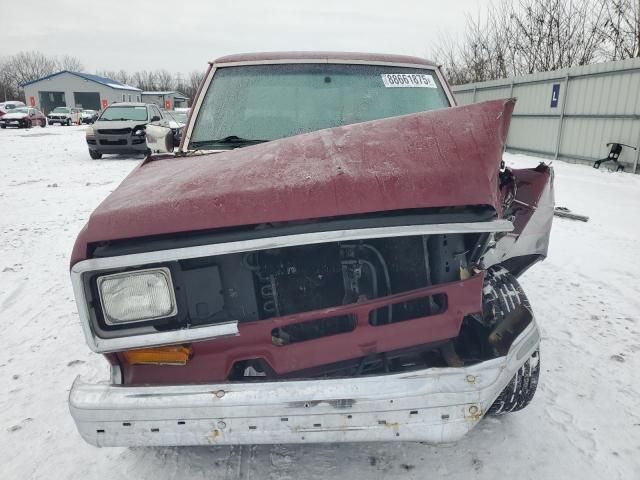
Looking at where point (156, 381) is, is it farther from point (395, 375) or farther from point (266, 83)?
point (266, 83)

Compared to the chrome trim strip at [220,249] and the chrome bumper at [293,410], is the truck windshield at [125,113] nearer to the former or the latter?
the chrome trim strip at [220,249]

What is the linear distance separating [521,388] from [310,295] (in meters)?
1.03

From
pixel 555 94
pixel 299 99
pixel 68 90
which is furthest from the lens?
pixel 68 90

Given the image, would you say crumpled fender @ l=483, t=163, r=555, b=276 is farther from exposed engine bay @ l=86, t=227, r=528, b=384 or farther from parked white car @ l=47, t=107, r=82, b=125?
parked white car @ l=47, t=107, r=82, b=125

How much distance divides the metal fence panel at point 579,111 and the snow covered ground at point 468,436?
6110mm

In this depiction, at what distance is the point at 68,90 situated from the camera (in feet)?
182

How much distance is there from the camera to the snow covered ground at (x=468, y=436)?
1835 millimetres

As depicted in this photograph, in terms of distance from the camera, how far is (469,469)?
5.99 ft

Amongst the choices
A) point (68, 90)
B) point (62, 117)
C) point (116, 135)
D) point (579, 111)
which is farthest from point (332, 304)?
point (68, 90)

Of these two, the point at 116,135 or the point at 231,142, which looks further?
the point at 116,135

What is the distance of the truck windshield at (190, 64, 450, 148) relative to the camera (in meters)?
2.80

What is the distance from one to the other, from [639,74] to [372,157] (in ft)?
34.5

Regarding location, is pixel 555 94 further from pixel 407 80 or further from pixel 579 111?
pixel 407 80

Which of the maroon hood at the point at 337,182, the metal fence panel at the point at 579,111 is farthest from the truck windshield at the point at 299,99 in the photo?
the metal fence panel at the point at 579,111
